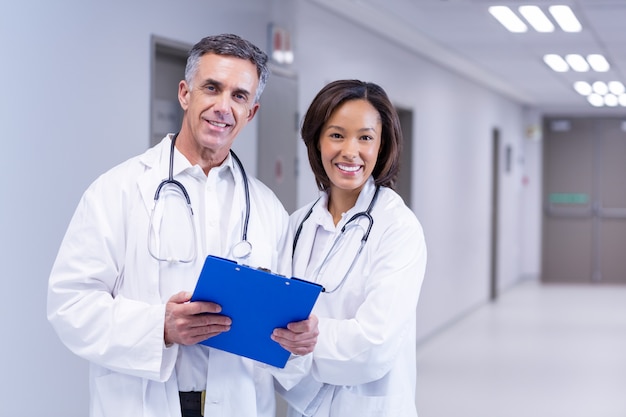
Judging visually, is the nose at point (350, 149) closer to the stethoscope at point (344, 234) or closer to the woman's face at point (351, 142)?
the woman's face at point (351, 142)

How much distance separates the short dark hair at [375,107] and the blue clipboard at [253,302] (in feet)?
1.88

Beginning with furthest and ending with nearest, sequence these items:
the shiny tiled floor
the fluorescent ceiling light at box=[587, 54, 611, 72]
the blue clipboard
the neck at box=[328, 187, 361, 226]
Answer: the fluorescent ceiling light at box=[587, 54, 611, 72] < the shiny tiled floor < the neck at box=[328, 187, 361, 226] < the blue clipboard

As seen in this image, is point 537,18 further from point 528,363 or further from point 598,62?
point 528,363

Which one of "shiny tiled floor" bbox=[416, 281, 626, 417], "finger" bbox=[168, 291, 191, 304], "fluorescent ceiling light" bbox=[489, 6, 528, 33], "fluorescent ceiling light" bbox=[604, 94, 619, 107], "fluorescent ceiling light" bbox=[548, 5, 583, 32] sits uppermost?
"fluorescent ceiling light" bbox=[604, 94, 619, 107]

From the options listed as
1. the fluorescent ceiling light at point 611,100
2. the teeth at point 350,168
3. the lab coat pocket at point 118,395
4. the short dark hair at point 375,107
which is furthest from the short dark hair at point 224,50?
the fluorescent ceiling light at point 611,100

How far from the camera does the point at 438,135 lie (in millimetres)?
8250

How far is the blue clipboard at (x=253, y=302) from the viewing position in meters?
1.65

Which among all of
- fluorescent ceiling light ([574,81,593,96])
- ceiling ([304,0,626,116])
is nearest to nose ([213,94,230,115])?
ceiling ([304,0,626,116])

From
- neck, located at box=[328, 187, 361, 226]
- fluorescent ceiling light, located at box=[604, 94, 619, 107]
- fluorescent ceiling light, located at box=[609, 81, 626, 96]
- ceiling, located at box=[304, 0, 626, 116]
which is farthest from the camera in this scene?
fluorescent ceiling light, located at box=[604, 94, 619, 107]

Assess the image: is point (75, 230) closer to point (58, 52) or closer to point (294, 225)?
point (294, 225)

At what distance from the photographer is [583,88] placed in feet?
33.1

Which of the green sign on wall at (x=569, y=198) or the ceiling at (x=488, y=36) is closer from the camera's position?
the ceiling at (x=488, y=36)

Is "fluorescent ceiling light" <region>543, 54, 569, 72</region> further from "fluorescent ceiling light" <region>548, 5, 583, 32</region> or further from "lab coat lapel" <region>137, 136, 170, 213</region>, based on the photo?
"lab coat lapel" <region>137, 136, 170, 213</region>

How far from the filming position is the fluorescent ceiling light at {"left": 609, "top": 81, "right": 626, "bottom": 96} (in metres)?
9.47
